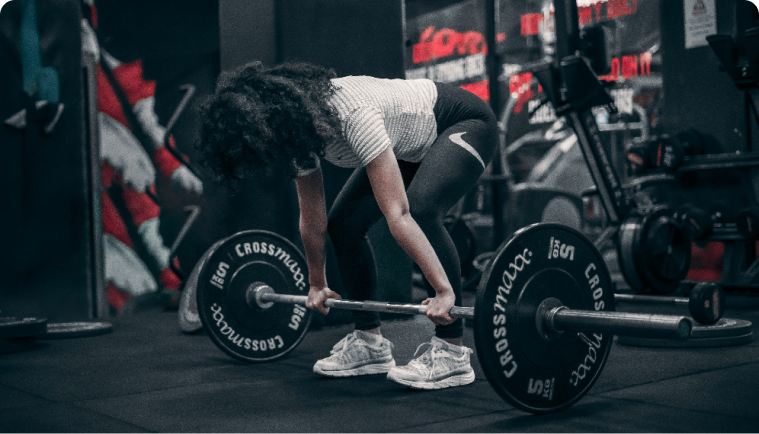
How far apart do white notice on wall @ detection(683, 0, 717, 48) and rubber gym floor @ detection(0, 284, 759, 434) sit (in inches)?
96.0

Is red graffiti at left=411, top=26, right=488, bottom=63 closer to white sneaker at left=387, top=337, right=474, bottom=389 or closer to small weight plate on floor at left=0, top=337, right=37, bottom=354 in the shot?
small weight plate on floor at left=0, top=337, right=37, bottom=354

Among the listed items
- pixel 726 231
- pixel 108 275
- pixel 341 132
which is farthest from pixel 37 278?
pixel 726 231

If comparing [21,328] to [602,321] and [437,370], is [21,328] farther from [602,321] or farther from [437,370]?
[602,321]

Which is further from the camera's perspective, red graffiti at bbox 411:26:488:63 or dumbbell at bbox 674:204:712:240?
red graffiti at bbox 411:26:488:63

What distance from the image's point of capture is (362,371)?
2123 mm

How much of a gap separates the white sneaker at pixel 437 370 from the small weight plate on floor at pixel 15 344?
170 centimetres

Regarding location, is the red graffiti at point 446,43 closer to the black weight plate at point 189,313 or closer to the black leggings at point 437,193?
the black weight plate at point 189,313

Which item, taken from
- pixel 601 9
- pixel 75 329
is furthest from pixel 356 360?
pixel 601 9

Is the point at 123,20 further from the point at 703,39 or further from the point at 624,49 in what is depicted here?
the point at 624,49

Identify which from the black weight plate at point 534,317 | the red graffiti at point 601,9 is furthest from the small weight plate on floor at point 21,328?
the red graffiti at point 601,9

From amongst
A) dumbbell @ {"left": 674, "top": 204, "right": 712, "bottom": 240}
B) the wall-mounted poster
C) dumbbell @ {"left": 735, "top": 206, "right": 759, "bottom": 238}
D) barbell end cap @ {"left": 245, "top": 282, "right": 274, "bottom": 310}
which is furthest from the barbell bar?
the wall-mounted poster

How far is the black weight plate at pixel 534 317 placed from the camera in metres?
1.49

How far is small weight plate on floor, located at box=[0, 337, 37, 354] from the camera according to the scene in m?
2.80

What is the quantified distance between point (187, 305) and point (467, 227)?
1.91 metres
